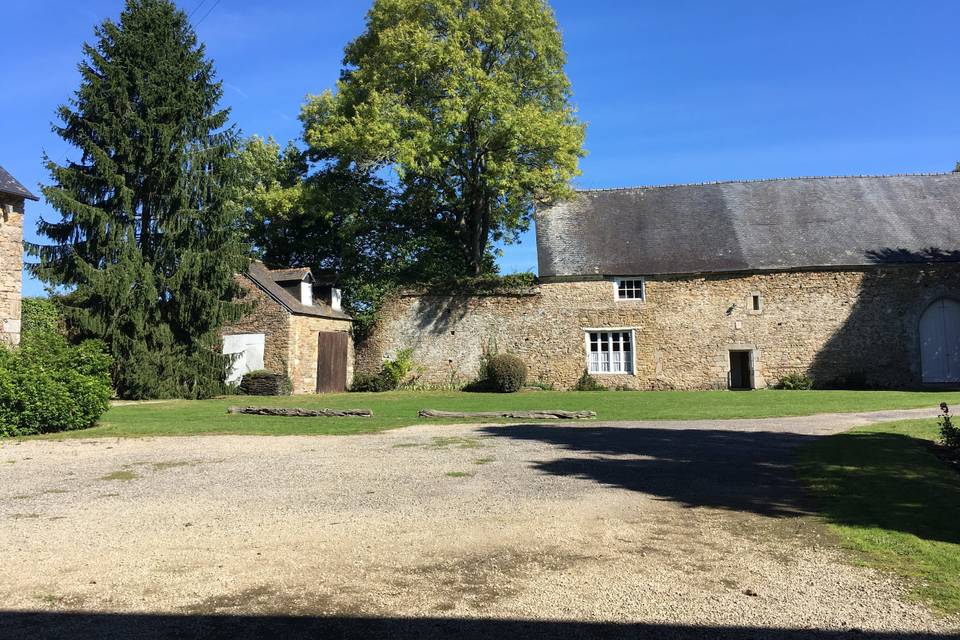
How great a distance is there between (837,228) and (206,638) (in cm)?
2558

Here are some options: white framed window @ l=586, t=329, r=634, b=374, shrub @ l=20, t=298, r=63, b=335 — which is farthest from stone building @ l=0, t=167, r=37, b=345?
white framed window @ l=586, t=329, r=634, b=374

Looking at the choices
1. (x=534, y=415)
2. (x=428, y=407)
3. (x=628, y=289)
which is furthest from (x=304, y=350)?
(x=534, y=415)

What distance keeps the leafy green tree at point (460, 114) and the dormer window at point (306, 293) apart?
16.1 feet

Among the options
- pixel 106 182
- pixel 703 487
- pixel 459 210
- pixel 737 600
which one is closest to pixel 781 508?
pixel 703 487

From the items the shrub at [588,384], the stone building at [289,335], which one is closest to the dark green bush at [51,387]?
the stone building at [289,335]

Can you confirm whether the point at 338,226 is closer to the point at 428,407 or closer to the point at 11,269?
the point at 11,269

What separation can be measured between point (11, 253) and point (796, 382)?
24.1 meters

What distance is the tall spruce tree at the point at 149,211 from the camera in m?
18.0

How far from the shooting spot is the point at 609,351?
23.2 metres

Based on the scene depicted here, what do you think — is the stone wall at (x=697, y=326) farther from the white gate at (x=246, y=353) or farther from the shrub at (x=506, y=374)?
the white gate at (x=246, y=353)

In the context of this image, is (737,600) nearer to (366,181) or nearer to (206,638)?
(206,638)

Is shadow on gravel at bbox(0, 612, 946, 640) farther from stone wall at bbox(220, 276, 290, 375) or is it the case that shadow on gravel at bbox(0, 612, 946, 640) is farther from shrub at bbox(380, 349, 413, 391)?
shrub at bbox(380, 349, 413, 391)

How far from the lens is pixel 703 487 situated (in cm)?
602

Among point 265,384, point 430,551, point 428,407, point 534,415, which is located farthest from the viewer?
point 265,384
